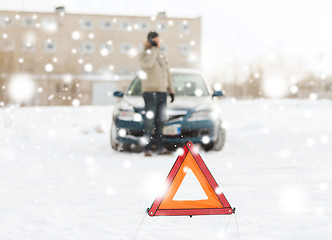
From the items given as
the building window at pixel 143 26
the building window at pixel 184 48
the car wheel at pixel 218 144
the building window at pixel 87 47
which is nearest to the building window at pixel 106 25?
the building window at pixel 87 47

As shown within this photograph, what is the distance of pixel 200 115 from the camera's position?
8.44 meters

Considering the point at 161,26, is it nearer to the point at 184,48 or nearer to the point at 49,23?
the point at 184,48

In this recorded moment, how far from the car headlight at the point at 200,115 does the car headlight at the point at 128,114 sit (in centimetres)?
86


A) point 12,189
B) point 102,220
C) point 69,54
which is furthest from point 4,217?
point 69,54

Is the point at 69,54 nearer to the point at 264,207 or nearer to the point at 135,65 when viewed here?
the point at 135,65

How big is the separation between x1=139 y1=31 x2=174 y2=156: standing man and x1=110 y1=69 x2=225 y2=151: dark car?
154 millimetres

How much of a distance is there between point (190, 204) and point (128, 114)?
498 centimetres

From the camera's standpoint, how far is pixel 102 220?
3.89 m

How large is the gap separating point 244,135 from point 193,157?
930 cm

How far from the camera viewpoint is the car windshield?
9180 millimetres

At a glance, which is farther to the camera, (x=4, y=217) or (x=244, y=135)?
(x=244, y=135)

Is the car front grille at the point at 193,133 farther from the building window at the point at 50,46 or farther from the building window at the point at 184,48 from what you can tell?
the building window at the point at 184,48

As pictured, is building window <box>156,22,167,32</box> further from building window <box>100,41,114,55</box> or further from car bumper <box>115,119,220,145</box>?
car bumper <box>115,119,220,145</box>

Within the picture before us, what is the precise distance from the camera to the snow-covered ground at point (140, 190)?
3.57 meters
